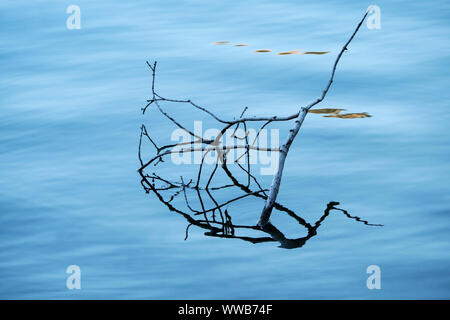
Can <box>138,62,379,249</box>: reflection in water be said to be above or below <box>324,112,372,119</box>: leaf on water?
below

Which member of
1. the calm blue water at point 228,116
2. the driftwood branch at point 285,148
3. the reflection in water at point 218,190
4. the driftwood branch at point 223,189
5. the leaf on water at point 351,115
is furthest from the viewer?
the leaf on water at point 351,115

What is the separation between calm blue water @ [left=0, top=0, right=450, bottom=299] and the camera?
4395 mm

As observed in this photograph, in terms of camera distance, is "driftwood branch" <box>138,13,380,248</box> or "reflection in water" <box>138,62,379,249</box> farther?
"reflection in water" <box>138,62,379,249</box>

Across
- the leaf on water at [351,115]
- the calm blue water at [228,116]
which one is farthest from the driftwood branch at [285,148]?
the leaf on water at [351,115]

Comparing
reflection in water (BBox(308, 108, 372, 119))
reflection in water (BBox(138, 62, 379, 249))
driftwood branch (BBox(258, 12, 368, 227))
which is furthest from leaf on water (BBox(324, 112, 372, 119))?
driftwood branch (BBox(258, 12, 368, 227))

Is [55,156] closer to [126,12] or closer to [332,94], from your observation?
[332,94]

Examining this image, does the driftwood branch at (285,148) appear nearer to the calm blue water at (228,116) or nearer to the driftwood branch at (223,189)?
the driftwood branch at (223,189)

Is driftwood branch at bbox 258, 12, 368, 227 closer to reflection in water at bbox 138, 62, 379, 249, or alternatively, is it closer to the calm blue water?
reflection in water at bbox 138, 62, 379, 249

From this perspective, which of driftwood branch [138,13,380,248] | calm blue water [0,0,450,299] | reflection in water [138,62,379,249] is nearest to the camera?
calm blue water [0,0,450,299]

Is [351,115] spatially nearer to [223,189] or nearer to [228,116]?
[228,116]

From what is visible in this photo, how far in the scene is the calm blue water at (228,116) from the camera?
14.4 ft

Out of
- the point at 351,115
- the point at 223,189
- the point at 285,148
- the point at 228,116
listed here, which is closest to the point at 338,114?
the point at 351,115
